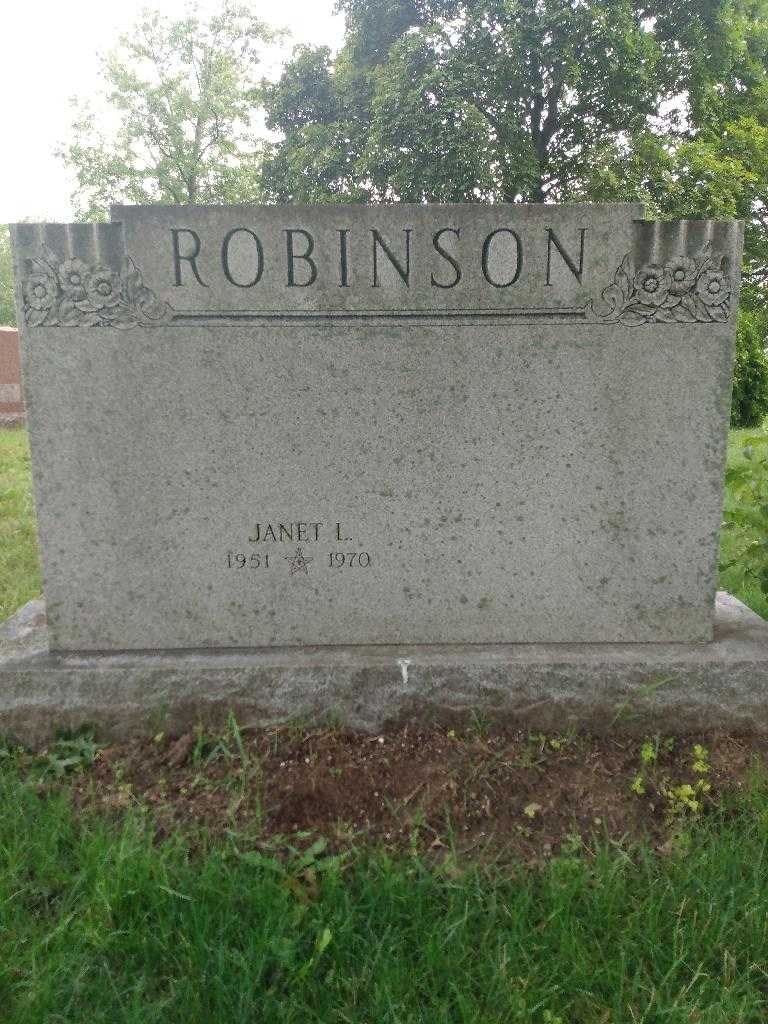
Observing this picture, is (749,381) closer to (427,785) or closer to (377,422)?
(377,422)

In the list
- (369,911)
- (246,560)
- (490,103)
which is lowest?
(369,911)

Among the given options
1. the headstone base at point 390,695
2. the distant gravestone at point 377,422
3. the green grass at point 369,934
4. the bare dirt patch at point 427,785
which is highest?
the distant gravestone at point 377,422

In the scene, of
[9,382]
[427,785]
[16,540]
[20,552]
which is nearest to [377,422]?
[427,785]

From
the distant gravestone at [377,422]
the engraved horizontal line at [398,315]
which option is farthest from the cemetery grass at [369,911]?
the engraved horizontal line at [398,315]

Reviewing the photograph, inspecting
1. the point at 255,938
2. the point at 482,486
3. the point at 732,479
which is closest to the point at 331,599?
the point at 482,486

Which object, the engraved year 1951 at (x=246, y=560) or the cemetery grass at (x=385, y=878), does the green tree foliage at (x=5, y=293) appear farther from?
the cemetery grass at (x=385, y=878)

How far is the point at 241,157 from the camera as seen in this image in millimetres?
28547

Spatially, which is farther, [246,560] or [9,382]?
[9,382]

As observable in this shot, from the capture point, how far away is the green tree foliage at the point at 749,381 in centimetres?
1314

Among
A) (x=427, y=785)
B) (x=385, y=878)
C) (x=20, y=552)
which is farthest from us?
(x=20, y=552)

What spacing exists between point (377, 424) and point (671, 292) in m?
1.07

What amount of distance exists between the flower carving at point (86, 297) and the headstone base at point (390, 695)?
3.80ft

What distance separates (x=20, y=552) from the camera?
17.0 feet

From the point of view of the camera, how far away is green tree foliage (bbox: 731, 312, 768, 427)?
13.1 m
